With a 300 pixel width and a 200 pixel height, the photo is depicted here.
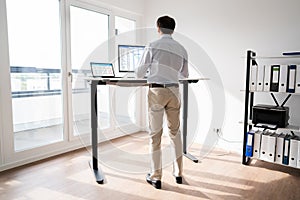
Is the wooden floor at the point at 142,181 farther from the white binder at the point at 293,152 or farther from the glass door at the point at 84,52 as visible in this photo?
the glass door at the point at 84,52

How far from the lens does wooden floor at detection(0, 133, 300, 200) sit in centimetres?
204

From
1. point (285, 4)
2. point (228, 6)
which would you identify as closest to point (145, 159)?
point (228, 6)

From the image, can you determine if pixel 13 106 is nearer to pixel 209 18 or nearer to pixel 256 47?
pixel 209 18

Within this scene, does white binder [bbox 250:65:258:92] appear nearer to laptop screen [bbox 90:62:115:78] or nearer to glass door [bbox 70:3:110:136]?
laptop screen [bbox 90:62:115:78]

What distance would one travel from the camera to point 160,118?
216 cm

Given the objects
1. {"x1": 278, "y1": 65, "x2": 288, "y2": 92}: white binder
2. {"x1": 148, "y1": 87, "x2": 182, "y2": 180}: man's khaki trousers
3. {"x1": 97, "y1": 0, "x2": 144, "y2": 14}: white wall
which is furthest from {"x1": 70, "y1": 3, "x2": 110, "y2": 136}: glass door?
{"x1": 278, "y1": 65, "x2": 288, "y2": 92}: white binder

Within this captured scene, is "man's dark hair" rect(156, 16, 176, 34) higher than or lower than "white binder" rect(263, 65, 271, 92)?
higher

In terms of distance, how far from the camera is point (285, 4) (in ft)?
9.15

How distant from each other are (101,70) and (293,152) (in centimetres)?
213

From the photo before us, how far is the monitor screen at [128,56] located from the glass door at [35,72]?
0.85 m

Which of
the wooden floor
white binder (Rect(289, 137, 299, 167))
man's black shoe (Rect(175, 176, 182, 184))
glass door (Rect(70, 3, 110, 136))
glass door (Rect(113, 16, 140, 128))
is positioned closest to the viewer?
the wooden floor

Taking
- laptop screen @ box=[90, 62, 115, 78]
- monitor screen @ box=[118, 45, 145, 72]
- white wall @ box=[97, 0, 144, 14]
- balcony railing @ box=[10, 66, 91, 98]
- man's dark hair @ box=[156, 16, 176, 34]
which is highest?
white wall @ box=[97, 0, 144, 14]

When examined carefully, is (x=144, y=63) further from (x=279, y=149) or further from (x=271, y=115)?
(x=279, y=149)

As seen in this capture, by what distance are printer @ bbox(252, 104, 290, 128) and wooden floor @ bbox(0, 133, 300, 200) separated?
50cm
